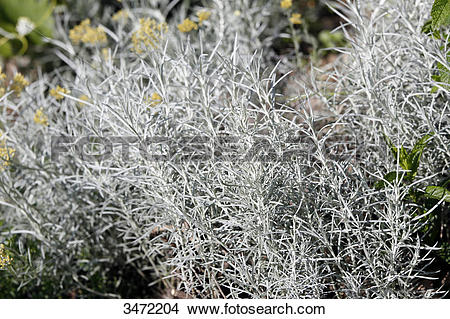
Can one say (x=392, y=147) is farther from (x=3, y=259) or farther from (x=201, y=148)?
(x=3, y=259)

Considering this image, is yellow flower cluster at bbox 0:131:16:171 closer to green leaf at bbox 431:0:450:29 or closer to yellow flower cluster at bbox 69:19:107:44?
yellow flower cluster at bbox 69:19:107:44

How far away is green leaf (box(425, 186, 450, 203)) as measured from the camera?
1.32 meters

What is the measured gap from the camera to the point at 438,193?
4.37 feet

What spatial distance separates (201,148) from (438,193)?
2.28 feet

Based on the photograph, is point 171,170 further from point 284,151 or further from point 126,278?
point 126,278

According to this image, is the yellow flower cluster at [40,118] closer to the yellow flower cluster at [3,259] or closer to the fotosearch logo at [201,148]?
the fotosearch logo at [201,148]

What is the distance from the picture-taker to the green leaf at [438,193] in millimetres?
1323

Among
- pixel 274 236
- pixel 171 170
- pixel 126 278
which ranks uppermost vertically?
pixel 171 170

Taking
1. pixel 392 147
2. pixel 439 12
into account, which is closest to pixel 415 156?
pixel 392 147

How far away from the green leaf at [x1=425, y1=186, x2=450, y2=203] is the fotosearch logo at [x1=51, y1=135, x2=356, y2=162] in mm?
335

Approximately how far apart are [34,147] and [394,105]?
1.21 metres
